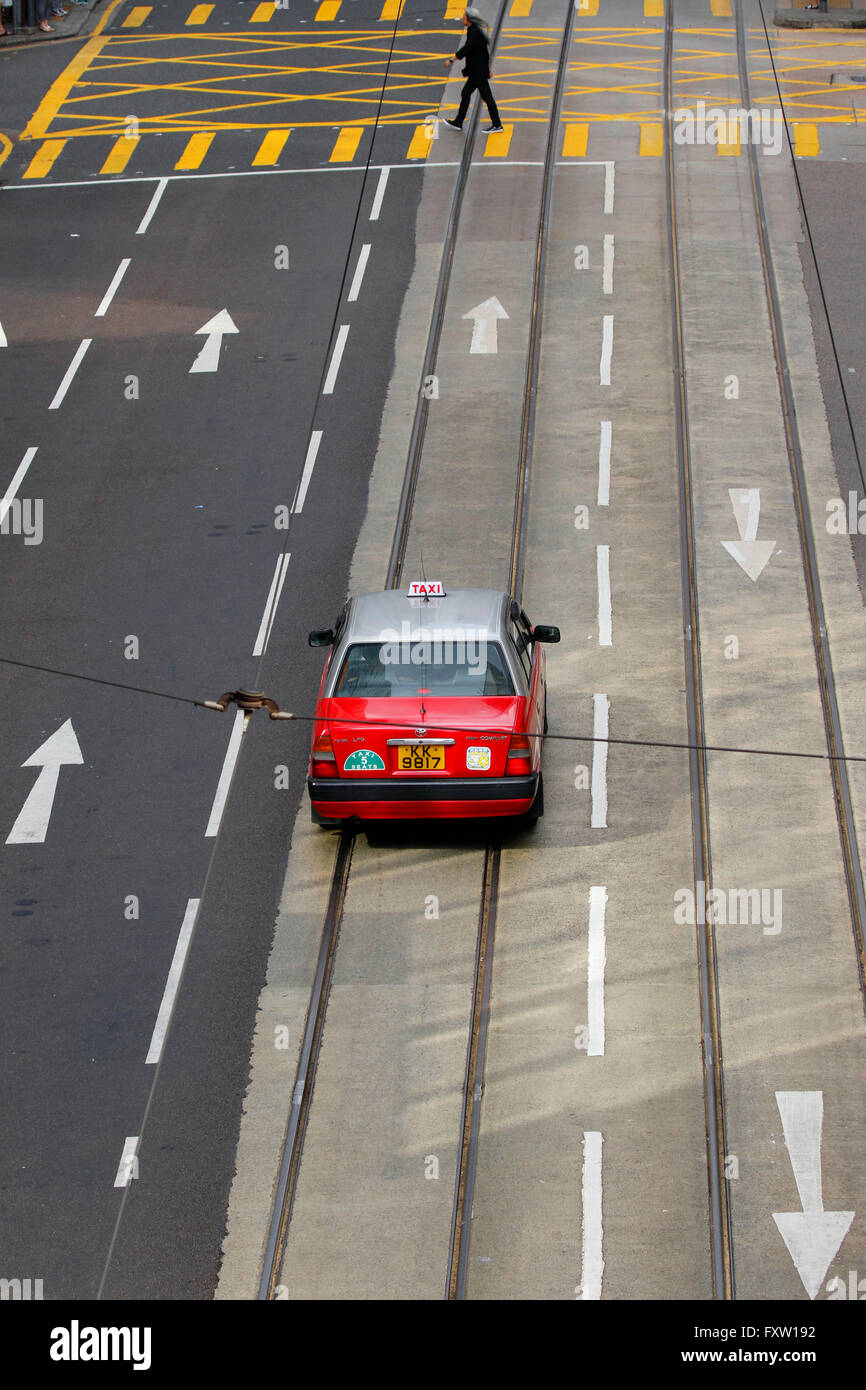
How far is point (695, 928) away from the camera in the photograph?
13320mm

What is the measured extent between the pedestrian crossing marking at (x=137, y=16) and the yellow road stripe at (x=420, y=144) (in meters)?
10.1

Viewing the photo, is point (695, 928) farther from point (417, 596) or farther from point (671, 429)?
point (671, 429)

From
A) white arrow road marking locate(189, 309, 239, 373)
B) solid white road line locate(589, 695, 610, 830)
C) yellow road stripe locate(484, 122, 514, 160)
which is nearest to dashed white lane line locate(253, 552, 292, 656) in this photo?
solid white road line locate(589, 695, 610, 830)

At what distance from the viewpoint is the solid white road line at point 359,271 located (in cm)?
2473

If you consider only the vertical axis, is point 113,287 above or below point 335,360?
below

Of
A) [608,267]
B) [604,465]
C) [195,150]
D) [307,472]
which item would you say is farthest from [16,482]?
[195,150]

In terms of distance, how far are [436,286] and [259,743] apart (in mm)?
10613

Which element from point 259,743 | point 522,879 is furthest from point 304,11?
point 522,879

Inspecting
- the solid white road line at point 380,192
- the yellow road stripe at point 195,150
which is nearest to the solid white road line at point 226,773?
the solid white road line at point 380,192

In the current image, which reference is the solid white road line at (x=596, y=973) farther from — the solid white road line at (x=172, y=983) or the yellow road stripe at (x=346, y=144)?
the yellow road stripe at (x=346, y=144)

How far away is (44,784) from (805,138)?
18.9 meters

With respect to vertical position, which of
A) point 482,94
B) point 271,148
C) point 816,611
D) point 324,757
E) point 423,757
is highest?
point 423,757

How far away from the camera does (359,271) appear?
25.4 metres

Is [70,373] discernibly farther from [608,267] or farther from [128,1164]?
[128,1164]
